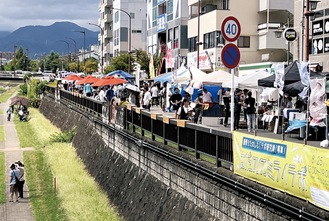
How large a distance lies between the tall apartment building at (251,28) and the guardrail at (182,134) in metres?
23.2

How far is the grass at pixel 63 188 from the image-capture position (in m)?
24.1

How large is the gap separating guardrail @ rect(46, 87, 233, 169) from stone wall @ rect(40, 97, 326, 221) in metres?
0.36

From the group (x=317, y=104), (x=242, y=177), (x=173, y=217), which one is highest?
(x=317, y=104)

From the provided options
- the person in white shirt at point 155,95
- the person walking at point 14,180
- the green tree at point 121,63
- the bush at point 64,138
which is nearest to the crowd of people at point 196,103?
the person in white shirt at point 155,95

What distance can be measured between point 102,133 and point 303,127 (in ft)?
55.6

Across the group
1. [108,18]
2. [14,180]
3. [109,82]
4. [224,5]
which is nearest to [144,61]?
[224,5]

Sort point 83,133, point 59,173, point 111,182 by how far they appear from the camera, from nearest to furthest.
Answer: point 111,182 < point 59,173 < point 83,133

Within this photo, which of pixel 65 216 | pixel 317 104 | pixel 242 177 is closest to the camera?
pixel 242 177

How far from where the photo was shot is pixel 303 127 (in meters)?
18.5

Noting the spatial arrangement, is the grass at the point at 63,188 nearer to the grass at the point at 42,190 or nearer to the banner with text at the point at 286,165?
the grass at the point at 42,190

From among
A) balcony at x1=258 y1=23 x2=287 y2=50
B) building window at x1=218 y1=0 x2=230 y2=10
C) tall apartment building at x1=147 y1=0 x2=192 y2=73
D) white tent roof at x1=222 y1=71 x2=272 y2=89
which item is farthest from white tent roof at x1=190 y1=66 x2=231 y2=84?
tall apartment building at x1=147 y1=0 x2=192 y2=73

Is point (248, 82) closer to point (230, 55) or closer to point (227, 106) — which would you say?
point (227, 106)

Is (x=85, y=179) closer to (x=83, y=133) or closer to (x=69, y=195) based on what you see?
(x=69, y=195)

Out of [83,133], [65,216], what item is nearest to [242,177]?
[65,216]
